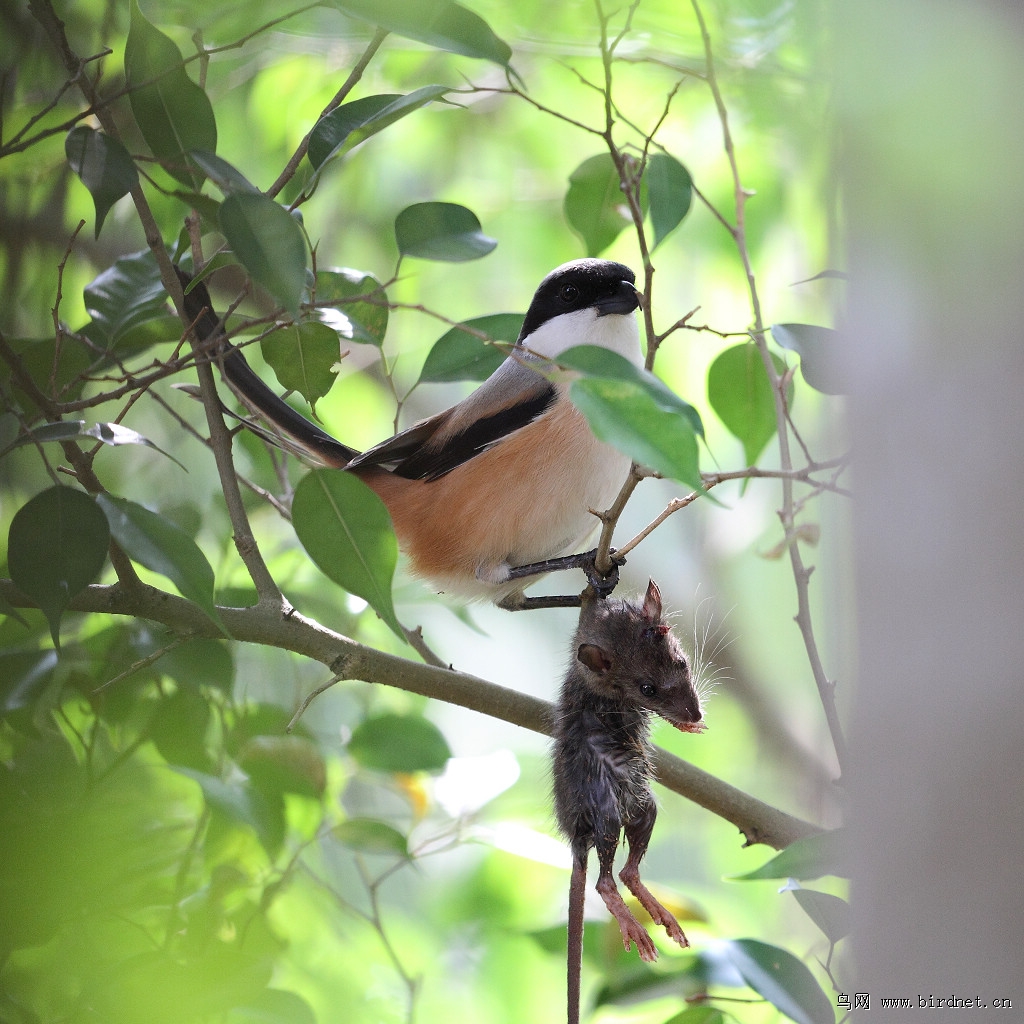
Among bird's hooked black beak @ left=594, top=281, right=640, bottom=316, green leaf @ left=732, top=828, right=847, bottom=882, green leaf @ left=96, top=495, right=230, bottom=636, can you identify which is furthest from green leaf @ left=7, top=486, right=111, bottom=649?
bird's hooked black beak @ left=594, top=281, right=640, bottom=316

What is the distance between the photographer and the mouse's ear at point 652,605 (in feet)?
3.36

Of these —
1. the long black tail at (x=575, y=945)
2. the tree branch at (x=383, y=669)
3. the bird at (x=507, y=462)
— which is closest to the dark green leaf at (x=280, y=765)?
the tree branch at (x=383, y=669)

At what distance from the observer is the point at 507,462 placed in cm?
127

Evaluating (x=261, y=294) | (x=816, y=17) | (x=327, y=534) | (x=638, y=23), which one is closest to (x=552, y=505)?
(x=327, y=534)

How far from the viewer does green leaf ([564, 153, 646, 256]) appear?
3.79 ft

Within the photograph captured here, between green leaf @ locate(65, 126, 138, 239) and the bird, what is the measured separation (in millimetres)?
404

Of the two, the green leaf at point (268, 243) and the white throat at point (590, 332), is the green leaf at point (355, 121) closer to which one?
the green leaf at point (268, 243)

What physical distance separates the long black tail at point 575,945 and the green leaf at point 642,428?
1.47 ft

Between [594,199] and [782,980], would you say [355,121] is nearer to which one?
[594,199]

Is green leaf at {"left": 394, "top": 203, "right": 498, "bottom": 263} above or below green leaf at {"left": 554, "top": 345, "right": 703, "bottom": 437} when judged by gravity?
above

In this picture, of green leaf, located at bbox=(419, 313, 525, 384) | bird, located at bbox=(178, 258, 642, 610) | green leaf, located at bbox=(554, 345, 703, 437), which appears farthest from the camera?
bird, located at bbox=(178, 258, 642, 610)

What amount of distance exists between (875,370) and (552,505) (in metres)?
0.76

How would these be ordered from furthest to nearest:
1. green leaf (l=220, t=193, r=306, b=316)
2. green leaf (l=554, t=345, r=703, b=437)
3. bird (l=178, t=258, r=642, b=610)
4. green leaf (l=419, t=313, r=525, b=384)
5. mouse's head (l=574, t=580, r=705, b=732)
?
bird (l=178, t=258, r=642, b=610)
green leaf (l=419, t=313, r=525, b=384)
mouse's head (l=574, t=580, r=705, b=732)
green leaf (l=220, t=193, r=306, b=316)
green leaf (l=554, t=345, r=703, b=437)

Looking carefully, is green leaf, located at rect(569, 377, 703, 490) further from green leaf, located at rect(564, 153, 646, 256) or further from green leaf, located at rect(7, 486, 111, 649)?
green leaf, located at rect(564, 153, 646, 256)
